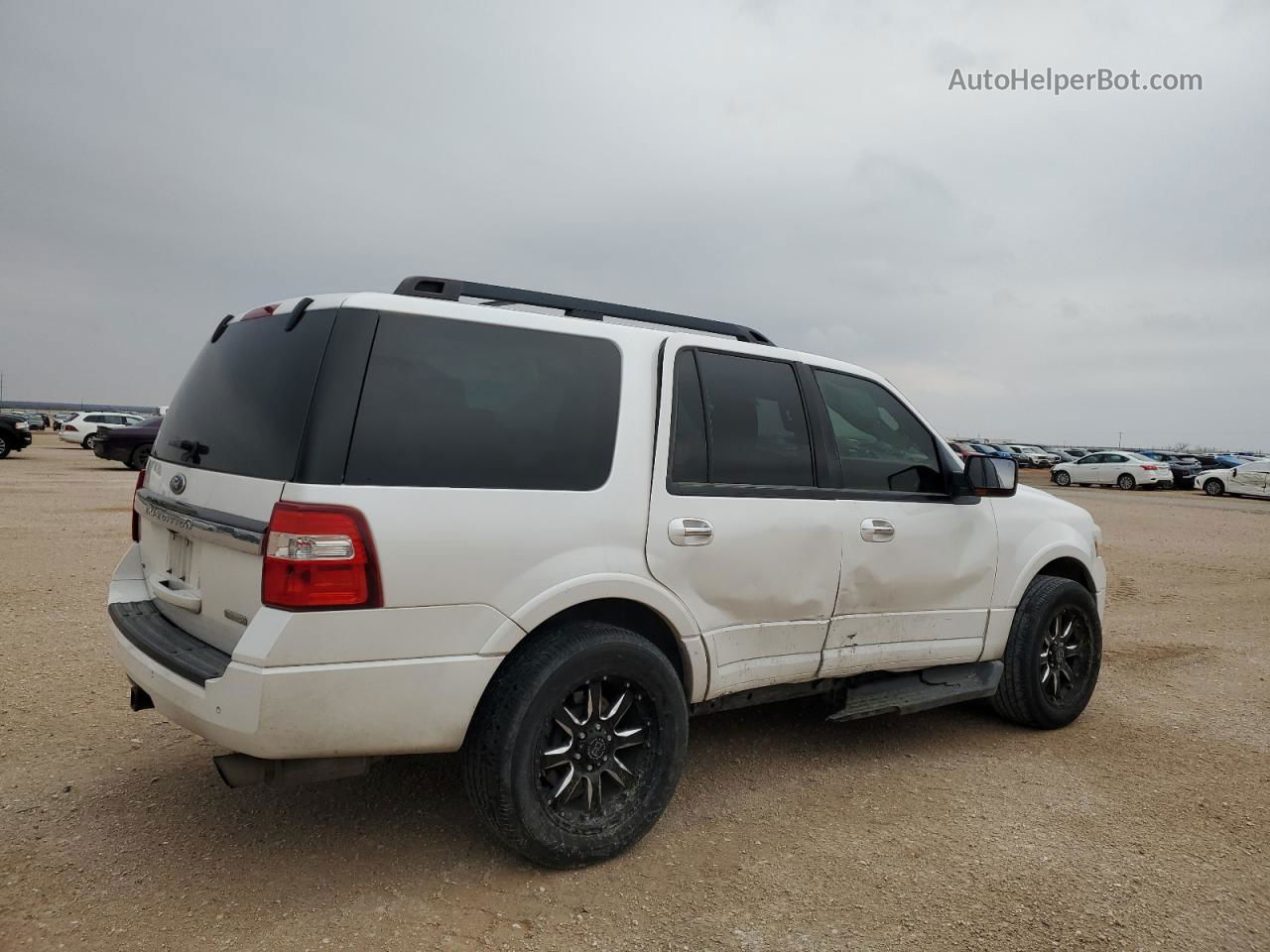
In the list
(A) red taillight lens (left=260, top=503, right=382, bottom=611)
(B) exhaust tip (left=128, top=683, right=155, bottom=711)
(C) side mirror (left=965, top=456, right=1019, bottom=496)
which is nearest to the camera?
(A) red taillight lens (left=260, top=503, right=382, bottom=611)

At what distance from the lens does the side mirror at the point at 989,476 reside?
427cm

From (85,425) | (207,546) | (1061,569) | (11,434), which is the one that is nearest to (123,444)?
(11,434)

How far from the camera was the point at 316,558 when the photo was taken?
2617 mm

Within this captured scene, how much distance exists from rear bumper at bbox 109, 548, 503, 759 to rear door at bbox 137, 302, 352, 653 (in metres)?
0.21

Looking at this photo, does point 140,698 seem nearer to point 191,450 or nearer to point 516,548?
point 191,450

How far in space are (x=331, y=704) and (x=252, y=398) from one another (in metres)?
1.07

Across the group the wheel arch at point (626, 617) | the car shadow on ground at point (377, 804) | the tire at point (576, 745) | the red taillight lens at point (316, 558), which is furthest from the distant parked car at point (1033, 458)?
the red taillight lens at point (316, 558)

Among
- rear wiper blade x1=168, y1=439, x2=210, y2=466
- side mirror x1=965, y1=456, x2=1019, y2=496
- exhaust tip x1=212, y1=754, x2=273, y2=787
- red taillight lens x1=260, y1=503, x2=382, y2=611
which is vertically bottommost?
exhaust tip x1=212, y1=754, x2=273, y2=787

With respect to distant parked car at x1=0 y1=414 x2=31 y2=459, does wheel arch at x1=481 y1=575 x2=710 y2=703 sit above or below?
above

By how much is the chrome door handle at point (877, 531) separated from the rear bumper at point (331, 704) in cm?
179

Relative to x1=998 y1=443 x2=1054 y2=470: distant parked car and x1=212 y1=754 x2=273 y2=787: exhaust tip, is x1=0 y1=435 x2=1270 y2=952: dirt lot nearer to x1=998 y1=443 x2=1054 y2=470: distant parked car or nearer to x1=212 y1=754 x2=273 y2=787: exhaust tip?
x1=212 y1=754 x2=273 y2=787: exhaust tip

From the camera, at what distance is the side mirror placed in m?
4.27

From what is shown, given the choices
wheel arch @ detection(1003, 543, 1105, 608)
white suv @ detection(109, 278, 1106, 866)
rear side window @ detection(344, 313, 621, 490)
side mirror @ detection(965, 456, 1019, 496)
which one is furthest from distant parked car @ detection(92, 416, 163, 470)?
side mirror @ detection(965, 456, 1019, 496)

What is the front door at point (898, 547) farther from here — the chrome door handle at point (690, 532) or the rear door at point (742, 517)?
the chrome door handle at point (690, 532)
